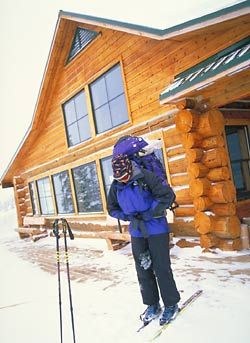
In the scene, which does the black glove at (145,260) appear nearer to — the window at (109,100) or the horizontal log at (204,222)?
the horizontal log at (204,222)

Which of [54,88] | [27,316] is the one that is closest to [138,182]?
[27,316]

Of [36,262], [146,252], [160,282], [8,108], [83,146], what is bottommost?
[36,262]

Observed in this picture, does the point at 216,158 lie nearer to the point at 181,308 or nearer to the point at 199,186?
the point at 199,186

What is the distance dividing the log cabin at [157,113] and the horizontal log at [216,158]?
0.02 metres

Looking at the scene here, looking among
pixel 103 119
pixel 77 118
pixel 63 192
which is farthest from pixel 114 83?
pixel 63 192

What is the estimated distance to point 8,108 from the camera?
98.2m

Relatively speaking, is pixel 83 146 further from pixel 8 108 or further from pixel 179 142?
pixel 8 108

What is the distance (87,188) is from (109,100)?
3.36 m

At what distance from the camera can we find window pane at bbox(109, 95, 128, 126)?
9742mm

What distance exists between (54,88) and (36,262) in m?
7.01

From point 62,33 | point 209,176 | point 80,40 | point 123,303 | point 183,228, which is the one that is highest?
point 62,33

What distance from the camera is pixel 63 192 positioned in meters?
13.8

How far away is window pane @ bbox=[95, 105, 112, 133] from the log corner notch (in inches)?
155

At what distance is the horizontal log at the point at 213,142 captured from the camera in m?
6.72
